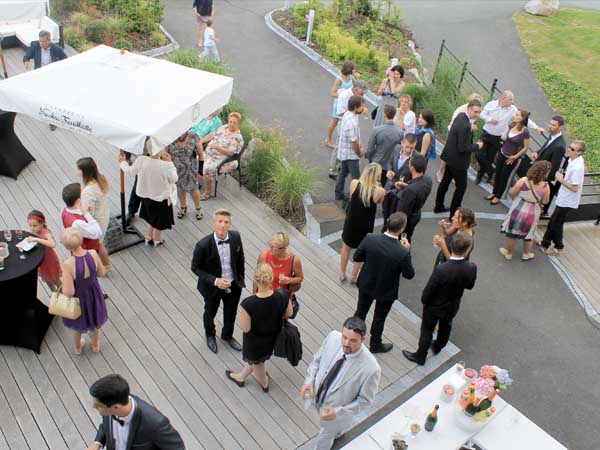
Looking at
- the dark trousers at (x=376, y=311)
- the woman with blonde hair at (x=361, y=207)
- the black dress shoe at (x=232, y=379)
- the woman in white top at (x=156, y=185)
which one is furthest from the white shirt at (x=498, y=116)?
the black dress shoe at (x=232, y=379)

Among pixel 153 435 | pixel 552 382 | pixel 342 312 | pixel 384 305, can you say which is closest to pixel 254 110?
pixel 342 312

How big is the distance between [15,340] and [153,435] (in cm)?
287

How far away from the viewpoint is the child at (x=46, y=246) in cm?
567

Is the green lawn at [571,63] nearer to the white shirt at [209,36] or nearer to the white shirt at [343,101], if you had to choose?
the white shirt at [343,101]

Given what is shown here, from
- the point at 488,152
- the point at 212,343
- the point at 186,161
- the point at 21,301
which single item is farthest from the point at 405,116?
the point at 21,301

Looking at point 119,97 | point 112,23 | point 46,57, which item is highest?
point 119,97

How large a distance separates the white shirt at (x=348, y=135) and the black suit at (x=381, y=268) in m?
2.70

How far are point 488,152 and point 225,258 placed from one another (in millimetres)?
5772

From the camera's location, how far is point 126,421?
365 centimetres

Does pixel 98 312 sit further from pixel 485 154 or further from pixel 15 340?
pixel 485 154

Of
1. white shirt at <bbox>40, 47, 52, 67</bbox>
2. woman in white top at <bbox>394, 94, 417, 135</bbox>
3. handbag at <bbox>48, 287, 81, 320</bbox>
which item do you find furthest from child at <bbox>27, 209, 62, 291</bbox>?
woman in white top at <bbox>394, 94, 417, 135</bbox>

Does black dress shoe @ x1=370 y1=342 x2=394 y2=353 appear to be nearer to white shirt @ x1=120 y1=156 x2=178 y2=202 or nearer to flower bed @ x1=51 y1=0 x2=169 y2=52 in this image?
white shirt @ x1=120 y1=156 x2=178 y2=202

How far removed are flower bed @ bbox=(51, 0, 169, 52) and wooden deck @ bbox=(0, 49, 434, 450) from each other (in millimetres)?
6369

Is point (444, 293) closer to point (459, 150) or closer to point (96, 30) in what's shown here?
point (459, 150)
